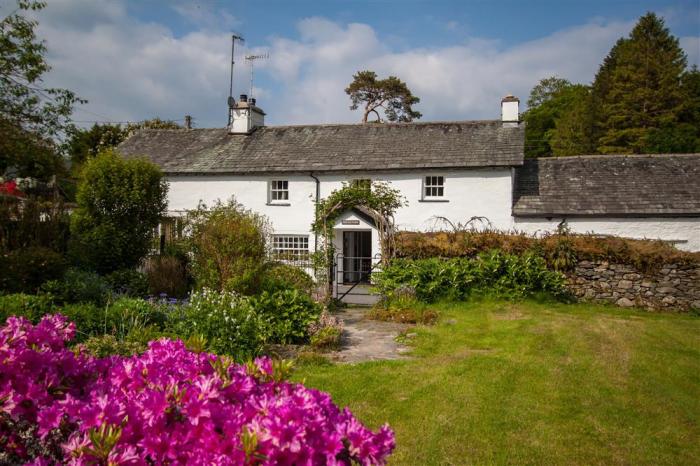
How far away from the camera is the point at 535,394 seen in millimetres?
6980

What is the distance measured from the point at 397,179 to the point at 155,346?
61.3 feet

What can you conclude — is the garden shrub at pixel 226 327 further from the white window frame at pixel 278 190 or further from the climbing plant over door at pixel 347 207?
the white window frame at pixel 278 190

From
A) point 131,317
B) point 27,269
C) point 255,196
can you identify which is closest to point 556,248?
point 131,317

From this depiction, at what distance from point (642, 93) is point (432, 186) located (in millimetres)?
27985

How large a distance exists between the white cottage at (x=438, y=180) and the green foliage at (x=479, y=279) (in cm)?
406

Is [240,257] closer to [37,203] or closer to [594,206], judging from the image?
[37,203]

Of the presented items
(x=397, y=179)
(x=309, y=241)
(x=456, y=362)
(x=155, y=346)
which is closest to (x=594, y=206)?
(x=397, y=179)

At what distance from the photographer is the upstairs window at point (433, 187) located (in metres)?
21.1

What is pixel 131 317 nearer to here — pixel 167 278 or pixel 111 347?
pixel 111 347

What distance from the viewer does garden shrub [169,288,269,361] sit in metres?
7.81

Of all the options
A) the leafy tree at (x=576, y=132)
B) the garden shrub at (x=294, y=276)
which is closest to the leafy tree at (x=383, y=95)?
the leafy tree at (x=576, y=132)

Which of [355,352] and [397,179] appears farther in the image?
[397,179]

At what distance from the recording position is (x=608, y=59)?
1970 inches

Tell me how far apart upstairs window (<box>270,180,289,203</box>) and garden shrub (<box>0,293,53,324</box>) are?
14120 millimetres
